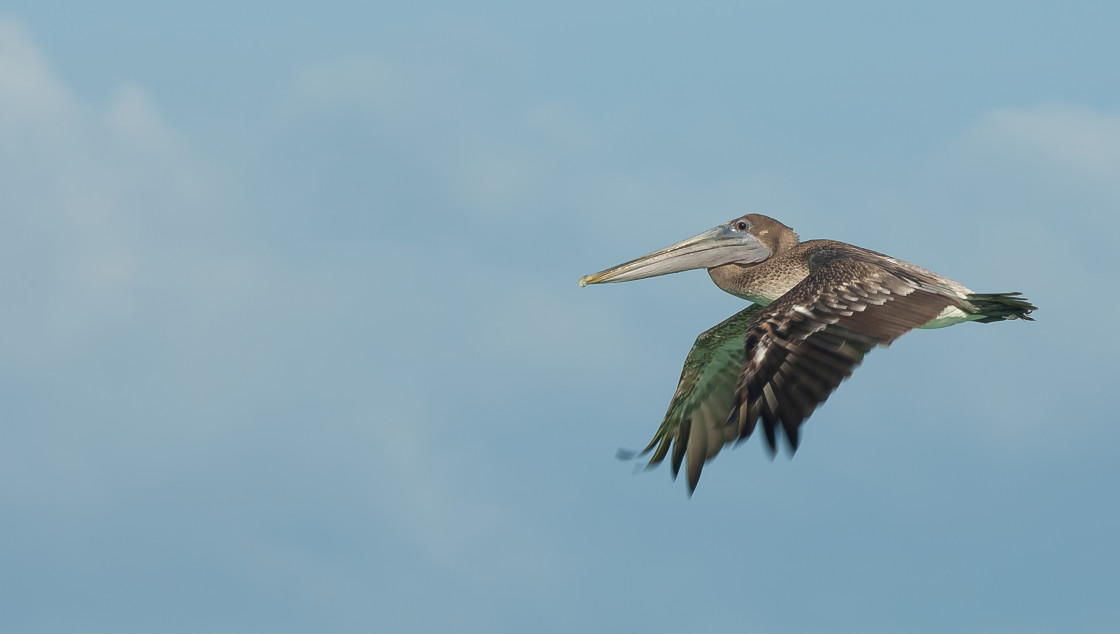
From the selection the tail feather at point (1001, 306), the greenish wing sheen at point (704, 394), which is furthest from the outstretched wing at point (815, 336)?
the greenish wing sheen at point (704, 394)

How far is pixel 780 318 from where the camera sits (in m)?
9.86

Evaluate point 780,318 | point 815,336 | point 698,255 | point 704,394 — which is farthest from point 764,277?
point 815,336

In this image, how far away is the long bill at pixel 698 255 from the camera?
12961 mm

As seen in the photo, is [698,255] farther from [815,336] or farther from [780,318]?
[815,336]

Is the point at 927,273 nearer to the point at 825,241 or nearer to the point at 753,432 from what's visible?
the point at 825,241

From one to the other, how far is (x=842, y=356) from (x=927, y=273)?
3408 mm

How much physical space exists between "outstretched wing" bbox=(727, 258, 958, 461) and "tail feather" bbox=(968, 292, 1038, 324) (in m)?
1.08

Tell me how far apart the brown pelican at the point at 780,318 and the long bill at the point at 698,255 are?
0.01 m

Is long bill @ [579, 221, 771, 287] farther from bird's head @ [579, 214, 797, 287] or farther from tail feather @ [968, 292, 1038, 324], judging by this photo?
tail feather @ [968, 292, 1038, 324]

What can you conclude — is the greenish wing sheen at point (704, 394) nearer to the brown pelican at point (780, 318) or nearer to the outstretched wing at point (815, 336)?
the brown pelican at point (780, 318)

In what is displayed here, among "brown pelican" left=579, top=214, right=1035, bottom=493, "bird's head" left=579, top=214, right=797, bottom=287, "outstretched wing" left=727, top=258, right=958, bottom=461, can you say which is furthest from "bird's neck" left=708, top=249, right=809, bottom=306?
"outstretched wing" left=727, top=258, right=958, bottom=461

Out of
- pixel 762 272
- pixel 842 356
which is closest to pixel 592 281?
pixel 762 272

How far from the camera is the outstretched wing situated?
9172 mm

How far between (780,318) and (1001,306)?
10.6 feet
